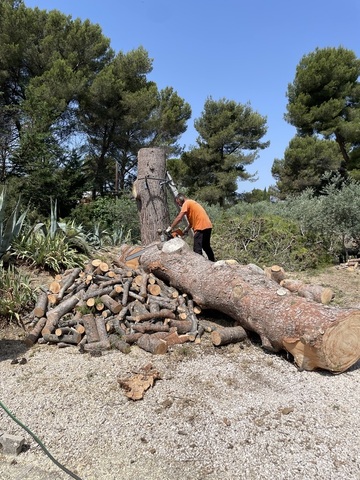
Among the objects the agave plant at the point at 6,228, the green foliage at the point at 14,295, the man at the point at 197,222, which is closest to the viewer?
the green foliage at the point at 14,295

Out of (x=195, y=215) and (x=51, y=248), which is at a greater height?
(x=195, y=215)

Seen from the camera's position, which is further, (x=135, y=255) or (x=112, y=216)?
(x=112, y=216)

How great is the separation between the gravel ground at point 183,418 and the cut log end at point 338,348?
0.38 feet

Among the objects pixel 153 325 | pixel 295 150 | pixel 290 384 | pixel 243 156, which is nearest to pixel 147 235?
pixel 153 325

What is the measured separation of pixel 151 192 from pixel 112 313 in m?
2.69

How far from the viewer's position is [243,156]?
65.6ft

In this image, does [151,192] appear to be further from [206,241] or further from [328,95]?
[328,95]

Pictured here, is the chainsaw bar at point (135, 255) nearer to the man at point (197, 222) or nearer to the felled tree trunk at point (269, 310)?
the felled tree trunk at point (269, 310)

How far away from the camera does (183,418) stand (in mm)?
2371

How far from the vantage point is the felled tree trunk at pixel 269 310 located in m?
2.90

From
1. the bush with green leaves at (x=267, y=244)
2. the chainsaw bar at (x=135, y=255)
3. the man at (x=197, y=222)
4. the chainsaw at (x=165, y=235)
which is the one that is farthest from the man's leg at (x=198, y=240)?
the bush with green leaves at (x=267, y=244)

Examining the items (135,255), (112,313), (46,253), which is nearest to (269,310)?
(112,313)

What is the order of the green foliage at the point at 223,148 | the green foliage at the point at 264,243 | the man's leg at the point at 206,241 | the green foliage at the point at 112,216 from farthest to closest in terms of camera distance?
the green foliage at the point at 223,148, the green foliage at the point at 112,216, the green foliage at the point at 264,243, the man's leg at the point at 206,241

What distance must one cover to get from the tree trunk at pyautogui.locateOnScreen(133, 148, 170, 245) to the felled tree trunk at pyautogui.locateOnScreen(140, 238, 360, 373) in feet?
4.72
